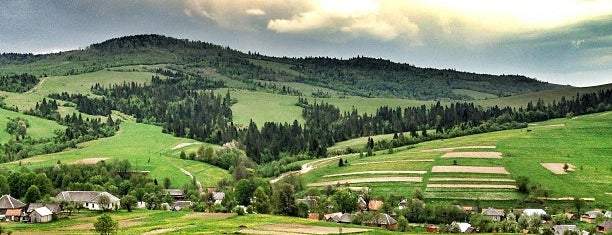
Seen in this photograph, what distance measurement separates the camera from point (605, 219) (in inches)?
4641

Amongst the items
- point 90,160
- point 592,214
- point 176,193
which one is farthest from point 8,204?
point 592,214

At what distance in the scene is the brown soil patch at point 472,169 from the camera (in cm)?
16638

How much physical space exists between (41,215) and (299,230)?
1794 inches

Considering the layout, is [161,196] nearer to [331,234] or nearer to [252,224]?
[252,224]

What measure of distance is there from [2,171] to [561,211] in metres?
127

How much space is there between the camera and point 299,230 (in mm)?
98000

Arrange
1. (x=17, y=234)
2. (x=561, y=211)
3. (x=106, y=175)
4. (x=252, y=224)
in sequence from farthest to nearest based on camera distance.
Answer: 1. (x=106, y=175)
2. (x=561, y=211)
3. (x=252, y=224)
4. (x=17, y=234)

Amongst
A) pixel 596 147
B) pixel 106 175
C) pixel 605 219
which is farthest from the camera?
pixel 596 147

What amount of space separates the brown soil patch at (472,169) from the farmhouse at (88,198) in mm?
82334

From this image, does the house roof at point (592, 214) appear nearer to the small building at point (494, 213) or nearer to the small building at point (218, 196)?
the small building at point (494, 213)

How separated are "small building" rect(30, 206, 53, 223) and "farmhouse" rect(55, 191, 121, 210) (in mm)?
16580

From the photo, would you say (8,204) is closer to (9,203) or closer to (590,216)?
(9,203)

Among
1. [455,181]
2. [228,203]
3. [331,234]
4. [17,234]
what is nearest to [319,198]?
[228,203]

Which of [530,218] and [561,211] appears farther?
[561,211]
